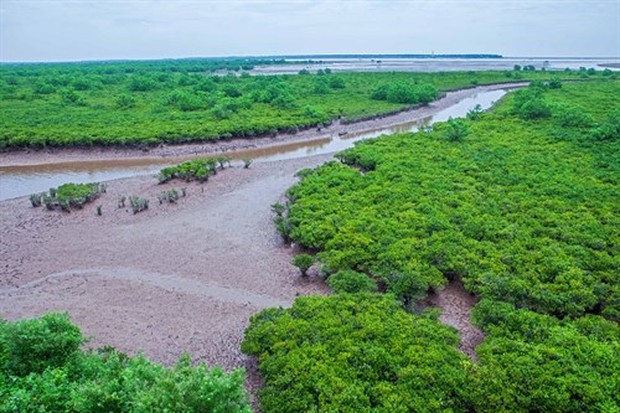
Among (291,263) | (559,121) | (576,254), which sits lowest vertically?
(291,263)

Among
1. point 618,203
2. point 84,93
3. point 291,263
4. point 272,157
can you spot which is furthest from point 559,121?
point 84,93

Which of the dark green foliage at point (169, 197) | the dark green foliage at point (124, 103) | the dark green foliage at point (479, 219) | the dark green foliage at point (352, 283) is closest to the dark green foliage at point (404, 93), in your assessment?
the dark green foliage at point (479, 219)

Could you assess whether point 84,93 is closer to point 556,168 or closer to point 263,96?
point 263,96

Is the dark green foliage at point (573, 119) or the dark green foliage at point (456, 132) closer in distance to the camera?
the dark green foliage at point (456, 132)

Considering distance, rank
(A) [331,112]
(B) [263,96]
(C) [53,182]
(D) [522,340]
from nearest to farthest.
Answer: (D) [522,340]
(C) [53,182]
(A) [331,112]
(B) [263,96]

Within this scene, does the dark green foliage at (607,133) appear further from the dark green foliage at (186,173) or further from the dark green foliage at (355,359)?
the dark green foliage at (186,173)

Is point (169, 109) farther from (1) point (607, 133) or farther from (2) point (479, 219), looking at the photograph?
(1) point (607, 133)

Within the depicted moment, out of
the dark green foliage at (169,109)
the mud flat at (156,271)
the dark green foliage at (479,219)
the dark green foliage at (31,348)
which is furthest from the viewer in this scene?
the dark green foliage at (169,109)
